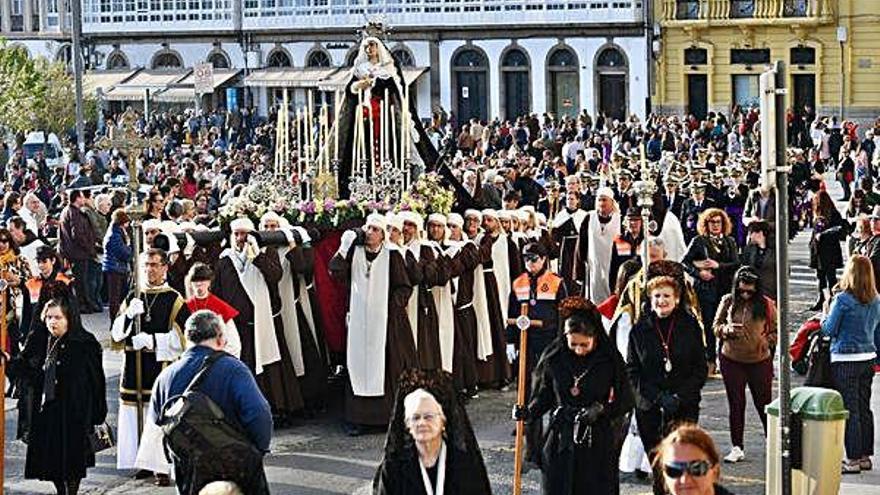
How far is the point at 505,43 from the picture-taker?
5072 centimetres

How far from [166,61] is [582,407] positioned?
47.7 m

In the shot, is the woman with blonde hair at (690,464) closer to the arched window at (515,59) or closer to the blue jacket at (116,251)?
the blue jacket at (116,251)

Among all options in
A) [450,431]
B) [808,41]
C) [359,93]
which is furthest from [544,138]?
[450,431]

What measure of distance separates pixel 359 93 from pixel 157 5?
3999 cm

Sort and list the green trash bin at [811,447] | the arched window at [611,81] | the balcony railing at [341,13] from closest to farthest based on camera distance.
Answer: the green trash bin at [811,447]
the arched window at [611,81]
the balcony railing at [341,13]

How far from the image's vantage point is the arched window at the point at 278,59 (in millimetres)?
54750

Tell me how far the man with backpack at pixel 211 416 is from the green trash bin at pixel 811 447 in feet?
8.25

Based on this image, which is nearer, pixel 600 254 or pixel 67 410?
pixel 67 410

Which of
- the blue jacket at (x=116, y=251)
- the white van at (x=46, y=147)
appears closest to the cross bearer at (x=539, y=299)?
the blue jacket at (x=116, y=251)

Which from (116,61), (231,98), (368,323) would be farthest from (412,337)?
(116,61)

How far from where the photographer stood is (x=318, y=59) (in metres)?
54.3

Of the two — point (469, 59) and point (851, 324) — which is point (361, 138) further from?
point (469, 59)

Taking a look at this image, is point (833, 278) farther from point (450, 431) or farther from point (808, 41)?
point (808, 41)

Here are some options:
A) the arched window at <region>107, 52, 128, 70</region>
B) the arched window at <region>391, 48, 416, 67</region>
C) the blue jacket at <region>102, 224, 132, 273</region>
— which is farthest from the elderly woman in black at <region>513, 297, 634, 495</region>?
the arched window at <region>107, 52, 128, 70</region>
